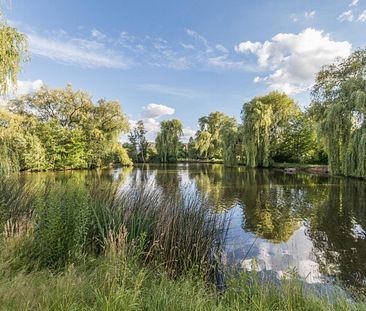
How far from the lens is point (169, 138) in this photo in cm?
4797

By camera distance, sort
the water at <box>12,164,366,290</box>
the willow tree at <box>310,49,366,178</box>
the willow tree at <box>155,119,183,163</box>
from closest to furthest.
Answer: the water at <box>12,164,366,290</box> → the willow tree at <box>310,49,366,178</box> → the willow tree at <box>155,119,183,163</box>

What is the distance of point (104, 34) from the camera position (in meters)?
14.8

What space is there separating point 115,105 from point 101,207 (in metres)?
28.1

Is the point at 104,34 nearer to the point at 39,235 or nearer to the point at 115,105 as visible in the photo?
Answer: the point at 39,235

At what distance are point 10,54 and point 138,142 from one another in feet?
174

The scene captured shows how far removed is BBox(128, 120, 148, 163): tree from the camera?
54.3 metres

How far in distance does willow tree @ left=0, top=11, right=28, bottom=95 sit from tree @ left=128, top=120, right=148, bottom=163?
47.3 meters

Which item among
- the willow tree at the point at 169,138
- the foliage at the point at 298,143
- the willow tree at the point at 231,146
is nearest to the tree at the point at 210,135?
the willow tree at the point at 169,138

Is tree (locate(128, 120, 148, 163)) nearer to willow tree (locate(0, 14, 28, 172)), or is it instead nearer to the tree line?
the tree line

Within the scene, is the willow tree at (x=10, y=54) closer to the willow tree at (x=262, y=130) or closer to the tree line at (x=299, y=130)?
the tree line at (x=299, y=130)

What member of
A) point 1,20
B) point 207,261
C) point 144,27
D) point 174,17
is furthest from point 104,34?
point 207,261

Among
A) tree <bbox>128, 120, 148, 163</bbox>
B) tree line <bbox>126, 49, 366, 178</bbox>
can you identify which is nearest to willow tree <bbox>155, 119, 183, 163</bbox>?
tree line <bbox>126, 49, 366, 178</bbox>

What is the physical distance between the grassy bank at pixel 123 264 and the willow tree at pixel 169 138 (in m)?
42.2

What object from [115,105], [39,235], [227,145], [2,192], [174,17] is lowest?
[39,235]
